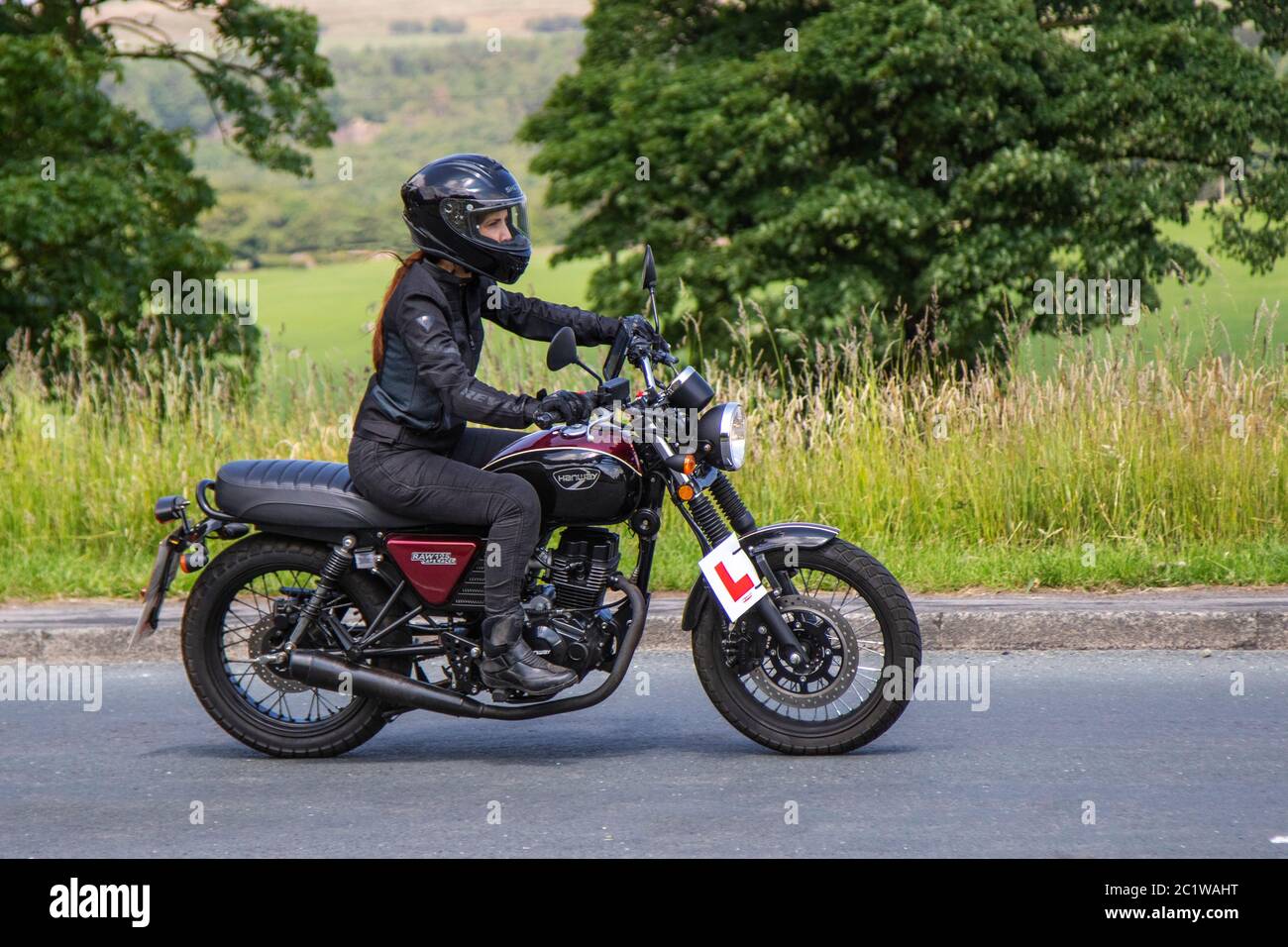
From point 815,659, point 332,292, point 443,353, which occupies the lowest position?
point 332,292

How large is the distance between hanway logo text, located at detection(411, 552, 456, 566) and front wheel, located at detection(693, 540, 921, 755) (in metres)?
0.82

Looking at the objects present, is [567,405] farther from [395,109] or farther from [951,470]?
[395,109]

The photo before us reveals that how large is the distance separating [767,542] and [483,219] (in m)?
1.35

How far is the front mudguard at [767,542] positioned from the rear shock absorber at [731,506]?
26 millimetres

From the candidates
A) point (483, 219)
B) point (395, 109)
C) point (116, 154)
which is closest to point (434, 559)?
point (483, 219)

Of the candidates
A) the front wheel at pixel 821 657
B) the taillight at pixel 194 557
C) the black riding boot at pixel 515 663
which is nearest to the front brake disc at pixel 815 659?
the front wheel at pixel 821 657

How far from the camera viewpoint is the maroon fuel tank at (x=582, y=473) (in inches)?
208

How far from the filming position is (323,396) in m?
10.9

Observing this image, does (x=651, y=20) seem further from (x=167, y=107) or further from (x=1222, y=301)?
(x=167, y=107)

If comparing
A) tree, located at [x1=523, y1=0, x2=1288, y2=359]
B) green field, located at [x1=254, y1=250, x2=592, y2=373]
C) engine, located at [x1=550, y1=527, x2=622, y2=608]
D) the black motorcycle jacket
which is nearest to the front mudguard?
engine, located at [x1=550, y1=527, x2=622, y2=608]

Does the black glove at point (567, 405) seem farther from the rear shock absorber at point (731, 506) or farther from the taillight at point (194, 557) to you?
the taillight at point (194, 557)

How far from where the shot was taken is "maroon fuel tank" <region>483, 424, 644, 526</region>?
208 inches

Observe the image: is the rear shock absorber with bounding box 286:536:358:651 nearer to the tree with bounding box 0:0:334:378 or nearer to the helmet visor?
the helmet visor

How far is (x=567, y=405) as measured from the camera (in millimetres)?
5016
